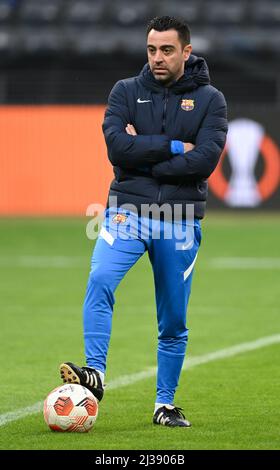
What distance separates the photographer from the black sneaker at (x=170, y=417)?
6785 millimetres

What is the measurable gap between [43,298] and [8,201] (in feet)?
36.1

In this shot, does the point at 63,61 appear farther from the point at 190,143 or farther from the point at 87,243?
the point at 190,143

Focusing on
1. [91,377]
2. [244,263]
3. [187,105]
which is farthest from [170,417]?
[244,263]

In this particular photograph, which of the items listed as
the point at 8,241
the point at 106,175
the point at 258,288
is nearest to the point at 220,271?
the point at 258,288

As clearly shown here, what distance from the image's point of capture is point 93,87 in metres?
25.4

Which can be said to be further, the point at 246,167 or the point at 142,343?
the point at 246,167

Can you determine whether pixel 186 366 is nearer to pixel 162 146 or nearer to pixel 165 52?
pixel 162 146

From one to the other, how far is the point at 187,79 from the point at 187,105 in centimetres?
15

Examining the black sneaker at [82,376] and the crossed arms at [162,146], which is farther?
the crossed arms at [162,146]

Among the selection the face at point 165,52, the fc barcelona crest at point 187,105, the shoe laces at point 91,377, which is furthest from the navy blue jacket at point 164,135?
the shoe laces at point 91,377

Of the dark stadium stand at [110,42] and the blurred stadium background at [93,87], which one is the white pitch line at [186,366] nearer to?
the blurred stadium background at [93,87]

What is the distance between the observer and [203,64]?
6.91 meters

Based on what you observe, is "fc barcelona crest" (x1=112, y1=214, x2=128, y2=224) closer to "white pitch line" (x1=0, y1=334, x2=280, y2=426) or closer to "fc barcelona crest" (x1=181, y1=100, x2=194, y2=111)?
"fc barcelona crest" (x1=181, y1=100, x2=194, y2=111)

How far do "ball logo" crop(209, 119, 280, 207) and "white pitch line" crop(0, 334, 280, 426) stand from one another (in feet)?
41.8
